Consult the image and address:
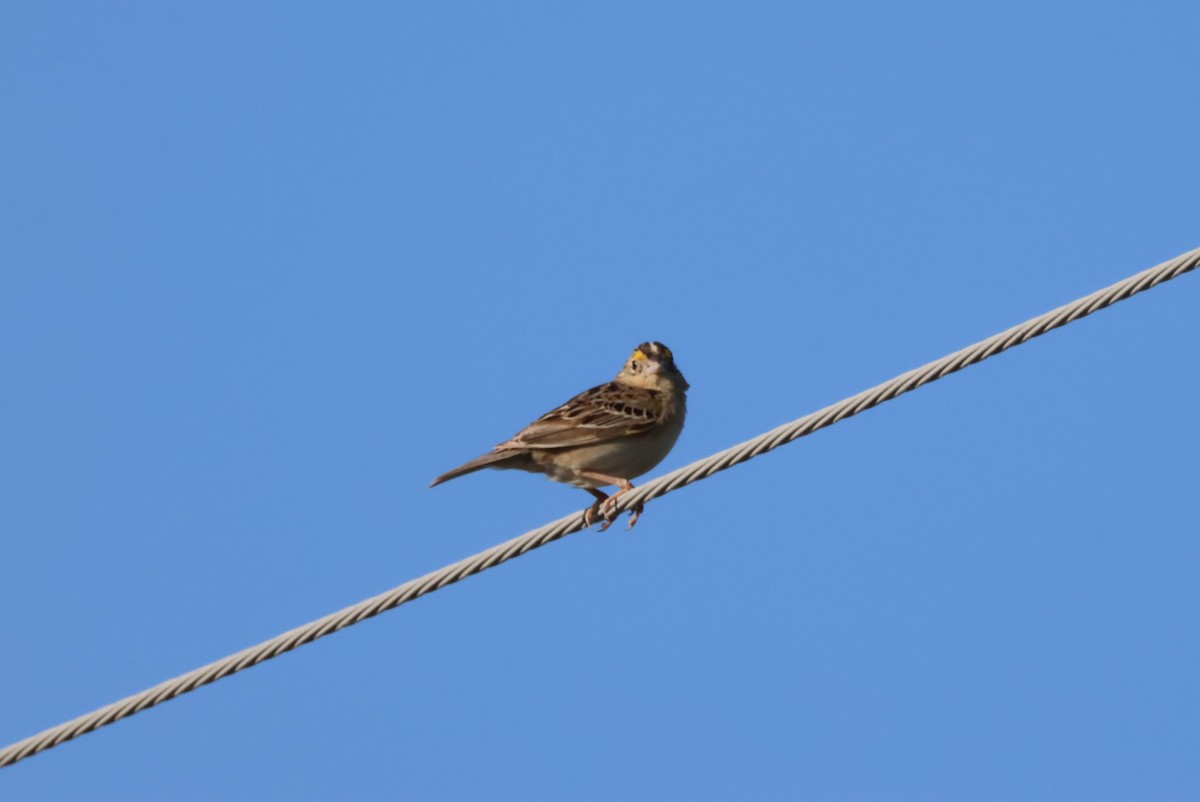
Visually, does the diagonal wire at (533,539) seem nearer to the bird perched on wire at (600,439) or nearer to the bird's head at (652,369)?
the bird perched on wire at (600,439)

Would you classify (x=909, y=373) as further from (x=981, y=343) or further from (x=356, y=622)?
(x=356, y=622)

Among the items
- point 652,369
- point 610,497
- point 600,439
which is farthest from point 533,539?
point 652,369

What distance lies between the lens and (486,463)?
12.2 m

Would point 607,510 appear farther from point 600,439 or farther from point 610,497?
point 600,439

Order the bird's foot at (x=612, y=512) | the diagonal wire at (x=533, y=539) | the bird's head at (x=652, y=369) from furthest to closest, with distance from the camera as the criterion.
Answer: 1. the bird's head at (x=652, y=369)
2. the bird's foot at (x=612, y=512)
3. the diagonal wire at (x=533, y=539)

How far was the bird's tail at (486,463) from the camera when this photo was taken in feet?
38.8

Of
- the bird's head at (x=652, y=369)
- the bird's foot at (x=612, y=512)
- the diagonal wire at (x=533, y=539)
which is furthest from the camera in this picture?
the bird's head at (x=652, y=369)

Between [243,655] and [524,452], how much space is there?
4393 mm

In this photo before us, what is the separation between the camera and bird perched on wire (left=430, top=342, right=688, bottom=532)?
12.5m

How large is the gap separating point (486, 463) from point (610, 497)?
4.96ft

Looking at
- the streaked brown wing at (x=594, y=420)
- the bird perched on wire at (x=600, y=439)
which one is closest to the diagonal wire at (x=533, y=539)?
the bird perched on wire at (x=600, y=439)

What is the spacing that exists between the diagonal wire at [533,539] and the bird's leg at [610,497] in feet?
5.12

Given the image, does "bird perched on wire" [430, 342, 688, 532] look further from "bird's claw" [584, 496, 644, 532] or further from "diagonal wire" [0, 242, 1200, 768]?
"diagonal wire" [0, 242, 1200, 768]

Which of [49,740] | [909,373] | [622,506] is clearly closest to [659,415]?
[622,506]
